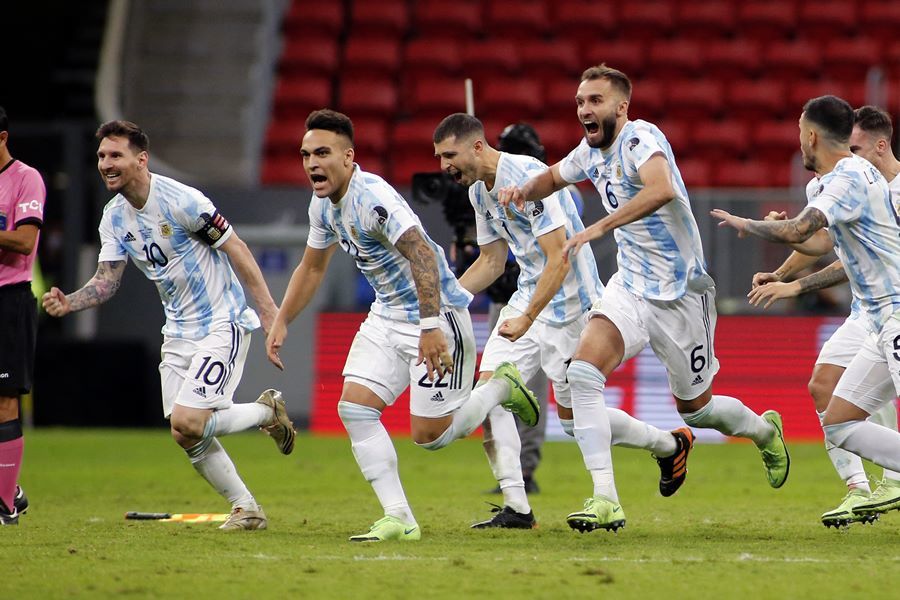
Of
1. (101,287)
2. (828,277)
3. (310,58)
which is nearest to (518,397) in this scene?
(828,277)

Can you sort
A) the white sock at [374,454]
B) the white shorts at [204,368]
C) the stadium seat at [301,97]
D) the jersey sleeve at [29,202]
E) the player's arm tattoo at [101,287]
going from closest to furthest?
the white sock at [374,454]
the white shorts at [204,368]
the player's arm tattoo at [101,287]
the jersey sleeve at [29,202]
the stadium seat at [301,97]

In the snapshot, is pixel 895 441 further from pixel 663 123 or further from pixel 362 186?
pixel 663 123

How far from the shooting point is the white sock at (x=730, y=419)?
8.09m

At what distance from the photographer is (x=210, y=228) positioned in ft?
26.4

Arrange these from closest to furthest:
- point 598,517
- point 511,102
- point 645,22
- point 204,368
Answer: point 598,517
point 204,368
point 511,102
point 645,22

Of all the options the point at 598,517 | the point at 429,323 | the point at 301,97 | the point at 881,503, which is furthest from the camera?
the point at 301,97

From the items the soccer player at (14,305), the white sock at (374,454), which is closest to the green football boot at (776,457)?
the white sock at (374,454)

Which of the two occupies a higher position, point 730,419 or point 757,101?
point 757,101

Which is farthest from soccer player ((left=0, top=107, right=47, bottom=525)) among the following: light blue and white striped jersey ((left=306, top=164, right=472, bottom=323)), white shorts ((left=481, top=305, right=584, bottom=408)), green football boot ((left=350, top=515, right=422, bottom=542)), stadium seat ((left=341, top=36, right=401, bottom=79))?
stadium seat ((left=341, top=36, right=401, bottom=79))

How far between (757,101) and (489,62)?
3926mm

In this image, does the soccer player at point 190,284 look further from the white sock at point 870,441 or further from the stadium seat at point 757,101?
the stadium seat at point 757,101

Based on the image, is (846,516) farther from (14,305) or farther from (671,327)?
(14,305)

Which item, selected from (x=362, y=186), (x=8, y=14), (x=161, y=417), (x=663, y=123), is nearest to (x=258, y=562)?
(x=362, y=186)

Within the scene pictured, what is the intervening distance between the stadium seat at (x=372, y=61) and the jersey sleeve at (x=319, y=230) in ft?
43.2
